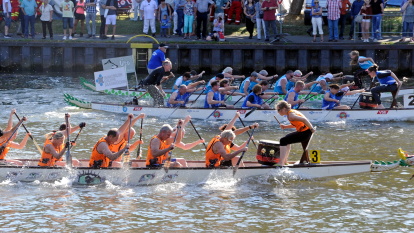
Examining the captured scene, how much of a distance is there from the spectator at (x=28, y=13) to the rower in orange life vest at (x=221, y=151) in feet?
66.1

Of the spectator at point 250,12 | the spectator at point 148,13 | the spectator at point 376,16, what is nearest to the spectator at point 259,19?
the spectator at point 250,12

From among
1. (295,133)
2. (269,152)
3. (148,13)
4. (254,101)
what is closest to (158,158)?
(269,152)

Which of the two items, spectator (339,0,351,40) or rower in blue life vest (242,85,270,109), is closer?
rower in blue life vest (242,85,270,109)

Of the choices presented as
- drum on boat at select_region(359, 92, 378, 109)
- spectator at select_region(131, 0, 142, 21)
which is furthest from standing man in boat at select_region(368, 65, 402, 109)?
spectator at select_region(131, 0, 142, 21)

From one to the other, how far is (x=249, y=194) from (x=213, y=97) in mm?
8678

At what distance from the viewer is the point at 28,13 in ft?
112

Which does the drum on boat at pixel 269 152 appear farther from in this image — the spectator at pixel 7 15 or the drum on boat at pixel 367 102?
the spectator at pixel 7 15

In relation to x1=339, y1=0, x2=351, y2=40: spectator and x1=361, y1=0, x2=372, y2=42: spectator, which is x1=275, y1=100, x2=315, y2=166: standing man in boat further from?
x1=339, y1=0, x2=351, y2=40: spectator

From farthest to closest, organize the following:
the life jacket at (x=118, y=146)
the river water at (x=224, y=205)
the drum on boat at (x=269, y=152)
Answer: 1. the life jacket at (x=118, y=146)
2. the drum on boat at (x=269, y=152)
3. the river water at (x=224, y=205)

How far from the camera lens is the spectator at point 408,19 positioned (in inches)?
1257

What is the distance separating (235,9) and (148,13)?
4.66 m

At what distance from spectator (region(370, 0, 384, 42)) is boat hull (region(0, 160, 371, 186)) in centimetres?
1760

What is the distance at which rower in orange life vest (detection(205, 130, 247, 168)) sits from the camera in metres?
15.8

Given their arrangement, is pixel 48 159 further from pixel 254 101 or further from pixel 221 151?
pixel 254 101
